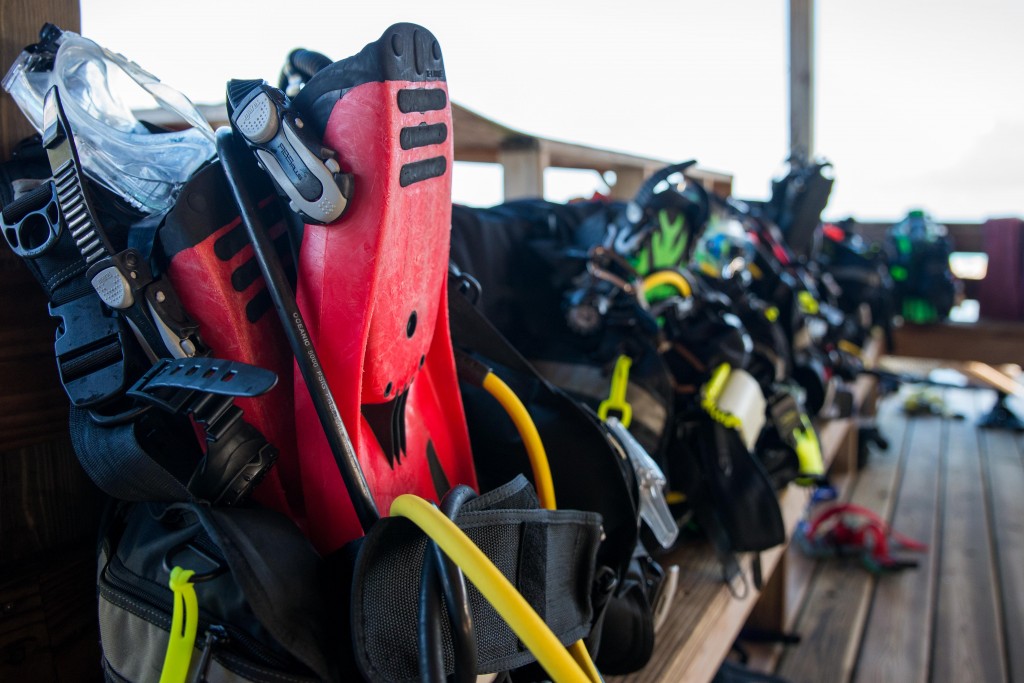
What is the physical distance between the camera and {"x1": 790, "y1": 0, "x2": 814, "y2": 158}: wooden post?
3.29m

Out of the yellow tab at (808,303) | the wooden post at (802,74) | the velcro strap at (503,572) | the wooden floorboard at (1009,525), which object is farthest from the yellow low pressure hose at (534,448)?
the wooden post at (802,74)

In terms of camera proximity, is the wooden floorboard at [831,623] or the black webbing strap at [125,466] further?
the wooden floorboard at [831,623]

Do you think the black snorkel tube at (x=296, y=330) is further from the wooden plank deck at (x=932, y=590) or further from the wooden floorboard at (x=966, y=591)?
the wooden floorboard at (x=966, y=591)

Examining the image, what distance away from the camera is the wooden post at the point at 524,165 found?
1518 millimetres

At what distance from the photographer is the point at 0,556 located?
2.04 ft

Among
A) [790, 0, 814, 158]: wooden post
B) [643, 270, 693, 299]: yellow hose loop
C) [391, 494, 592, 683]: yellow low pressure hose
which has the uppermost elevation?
[790, 0, 814, 158]: wooden post

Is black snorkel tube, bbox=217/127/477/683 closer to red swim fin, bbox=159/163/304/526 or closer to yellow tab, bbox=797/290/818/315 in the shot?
red swim fin, bbox=159/163/304/526

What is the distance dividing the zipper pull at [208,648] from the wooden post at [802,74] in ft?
10.8

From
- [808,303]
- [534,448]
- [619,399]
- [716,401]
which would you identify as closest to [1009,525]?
[808,303]

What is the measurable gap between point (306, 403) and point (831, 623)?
1.54 m

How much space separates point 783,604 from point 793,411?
0.62 m

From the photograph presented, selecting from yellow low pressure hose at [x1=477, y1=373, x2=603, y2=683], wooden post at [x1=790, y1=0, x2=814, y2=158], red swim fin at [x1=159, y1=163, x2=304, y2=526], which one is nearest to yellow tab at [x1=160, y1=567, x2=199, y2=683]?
red swim fin at [x1=159, y1=163, x2=304, y2=526]

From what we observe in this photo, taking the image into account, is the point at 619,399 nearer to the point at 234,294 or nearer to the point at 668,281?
the point at 668,281

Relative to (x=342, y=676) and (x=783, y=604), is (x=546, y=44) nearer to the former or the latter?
(x=783, y=604)
